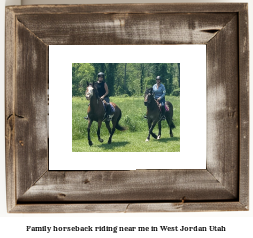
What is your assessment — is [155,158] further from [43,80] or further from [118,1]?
[118,1]

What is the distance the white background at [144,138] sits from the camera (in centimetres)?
79

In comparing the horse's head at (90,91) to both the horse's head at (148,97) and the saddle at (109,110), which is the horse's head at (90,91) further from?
the horse's head at (148,97)

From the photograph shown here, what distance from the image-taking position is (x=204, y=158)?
792 millimetres

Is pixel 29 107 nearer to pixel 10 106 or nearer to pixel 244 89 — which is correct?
pixel 10 106

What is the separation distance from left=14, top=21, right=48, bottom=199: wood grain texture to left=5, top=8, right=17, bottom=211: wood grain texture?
13 mm

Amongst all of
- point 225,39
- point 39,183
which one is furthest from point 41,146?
point 225,39

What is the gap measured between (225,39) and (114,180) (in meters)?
0.57

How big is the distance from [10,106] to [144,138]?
1.44ft

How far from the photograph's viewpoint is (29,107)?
30.8 inches

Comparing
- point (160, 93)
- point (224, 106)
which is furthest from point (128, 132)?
point (224, 106)

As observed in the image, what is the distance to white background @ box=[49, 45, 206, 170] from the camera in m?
0.79

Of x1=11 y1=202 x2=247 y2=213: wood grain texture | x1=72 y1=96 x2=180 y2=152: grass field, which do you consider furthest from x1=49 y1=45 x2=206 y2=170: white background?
x1=11 y1=202 x2=247 y2=213: wood grain texture
